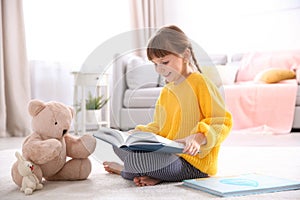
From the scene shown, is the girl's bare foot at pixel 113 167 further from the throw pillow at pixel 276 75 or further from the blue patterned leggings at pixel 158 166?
the throw pillow at pixel 276 75

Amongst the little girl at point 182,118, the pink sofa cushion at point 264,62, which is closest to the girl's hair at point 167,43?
the little girl at point 182,118

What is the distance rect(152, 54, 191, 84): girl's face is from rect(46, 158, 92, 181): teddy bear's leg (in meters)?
0.41

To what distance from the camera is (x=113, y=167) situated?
1.86 metres

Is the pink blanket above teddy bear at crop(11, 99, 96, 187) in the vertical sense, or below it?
below

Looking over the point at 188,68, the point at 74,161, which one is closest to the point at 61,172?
the point at 74,161

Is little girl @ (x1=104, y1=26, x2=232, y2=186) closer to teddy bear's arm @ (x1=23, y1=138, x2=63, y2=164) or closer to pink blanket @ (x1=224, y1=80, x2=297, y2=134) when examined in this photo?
teddy bear's arm @ (x1=23, y1=138, x2=63, y2=164)

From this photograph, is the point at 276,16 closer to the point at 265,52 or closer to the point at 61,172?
the point at 265,52

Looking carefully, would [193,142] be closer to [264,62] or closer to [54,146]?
[54,146]

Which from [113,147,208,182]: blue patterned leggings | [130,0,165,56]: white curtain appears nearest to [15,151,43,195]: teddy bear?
[113,147,208,182]: blue patterned leggings

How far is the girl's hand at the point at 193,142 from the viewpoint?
150 cm

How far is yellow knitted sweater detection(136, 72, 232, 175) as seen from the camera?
5.34ft

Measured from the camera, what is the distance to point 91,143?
5.56 feet

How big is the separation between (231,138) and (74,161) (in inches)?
75.6

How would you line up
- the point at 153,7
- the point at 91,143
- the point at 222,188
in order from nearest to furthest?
the point at 222,188 → the point at 91,143 → the point at 153,7
